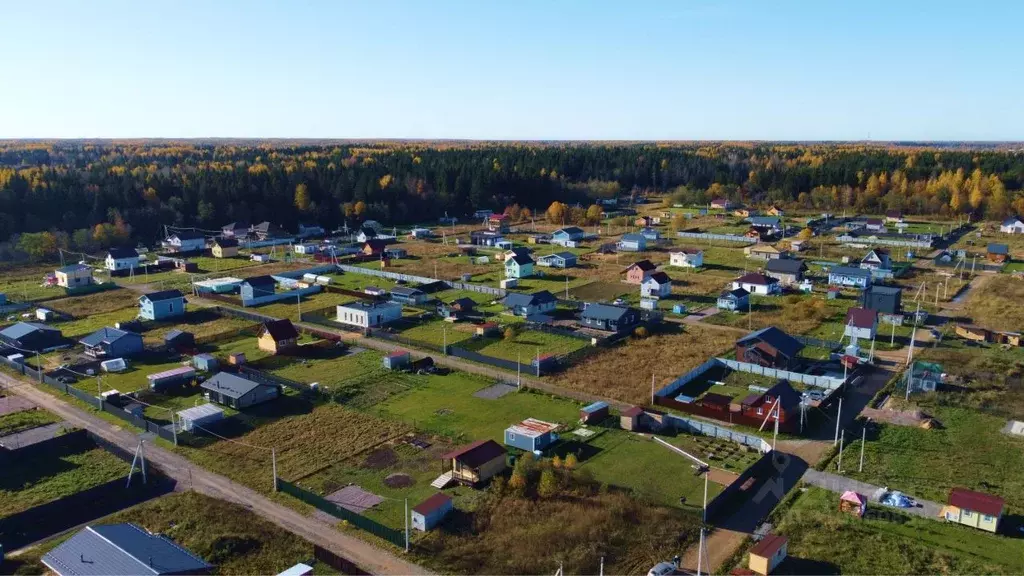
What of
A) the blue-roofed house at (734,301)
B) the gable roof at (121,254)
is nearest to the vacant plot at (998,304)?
the blue-roofed house at (734,301)

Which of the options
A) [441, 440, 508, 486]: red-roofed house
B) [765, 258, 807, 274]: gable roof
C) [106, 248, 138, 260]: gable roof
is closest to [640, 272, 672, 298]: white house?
[765, 258, 807, 274]: gable roof

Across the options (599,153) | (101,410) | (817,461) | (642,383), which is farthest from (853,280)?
(599,153)

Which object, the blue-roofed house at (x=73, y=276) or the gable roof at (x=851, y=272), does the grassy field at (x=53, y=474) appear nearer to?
the blue-roofed house at (x=73, y=276)

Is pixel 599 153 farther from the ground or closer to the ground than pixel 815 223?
farther from the ground

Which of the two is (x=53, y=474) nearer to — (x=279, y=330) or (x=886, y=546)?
(x=279, y=330)

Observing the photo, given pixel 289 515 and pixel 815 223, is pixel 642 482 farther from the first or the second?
pixel 815 223

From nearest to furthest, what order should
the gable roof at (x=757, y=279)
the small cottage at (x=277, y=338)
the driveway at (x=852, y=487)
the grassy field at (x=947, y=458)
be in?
the driveway at (x=852, y=487)
the grassy field at (x=947, y=458)
the small cottage at (x=277, y=338)
the gable roof at (x=757, y=279)
